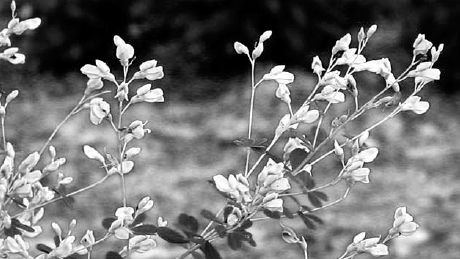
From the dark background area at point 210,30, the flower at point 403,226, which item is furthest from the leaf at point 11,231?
the dark background area at point 210,30

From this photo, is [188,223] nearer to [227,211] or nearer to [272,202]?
[227,211]

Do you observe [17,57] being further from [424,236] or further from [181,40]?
[181,40]

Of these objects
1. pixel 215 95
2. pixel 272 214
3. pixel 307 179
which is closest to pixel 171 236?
pixel 272 214

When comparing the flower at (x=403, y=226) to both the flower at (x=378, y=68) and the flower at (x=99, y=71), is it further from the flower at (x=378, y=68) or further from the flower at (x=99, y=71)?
the flower at (x=99, y=71)

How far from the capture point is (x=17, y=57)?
176 centimetres

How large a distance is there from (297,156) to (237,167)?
3.61m

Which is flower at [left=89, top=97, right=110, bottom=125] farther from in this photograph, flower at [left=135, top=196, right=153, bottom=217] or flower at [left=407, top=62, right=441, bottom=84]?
flower at [left=407, top=62, right=441, bottom=84]

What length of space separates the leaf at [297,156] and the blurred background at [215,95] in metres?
2.86

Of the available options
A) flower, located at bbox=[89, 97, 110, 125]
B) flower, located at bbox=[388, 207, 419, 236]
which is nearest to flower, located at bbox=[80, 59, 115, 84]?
flower, located at bbox=[89, 97, 110, 125]

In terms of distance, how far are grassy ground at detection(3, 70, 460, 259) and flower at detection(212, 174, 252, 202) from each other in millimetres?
2638

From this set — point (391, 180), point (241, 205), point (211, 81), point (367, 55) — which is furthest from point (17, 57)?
point (367, 55)

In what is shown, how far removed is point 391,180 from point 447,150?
0.48 metres

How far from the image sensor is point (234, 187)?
1.64 metres

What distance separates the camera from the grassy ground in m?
4.68
